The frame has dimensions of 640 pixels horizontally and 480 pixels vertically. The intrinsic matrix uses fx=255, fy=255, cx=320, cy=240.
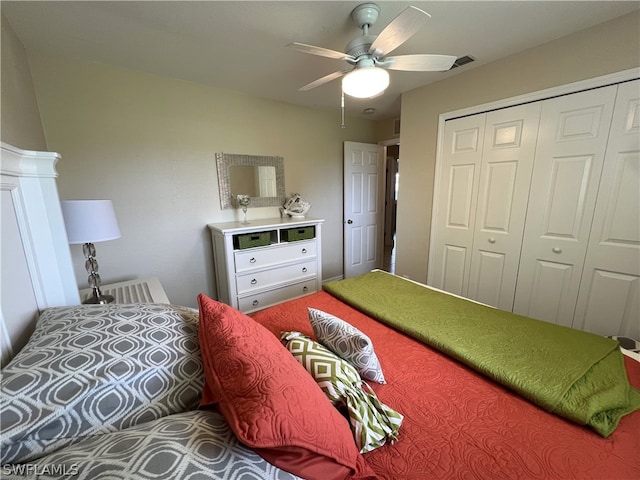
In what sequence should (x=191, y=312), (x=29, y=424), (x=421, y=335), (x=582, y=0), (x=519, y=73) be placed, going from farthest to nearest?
(x=519, y=73)
(x=582, y=0)
(x=421, y=335)
(x=191, y=312)
(x=29, y=424)

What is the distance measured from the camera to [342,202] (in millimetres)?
3705

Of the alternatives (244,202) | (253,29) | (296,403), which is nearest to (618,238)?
(296,403)

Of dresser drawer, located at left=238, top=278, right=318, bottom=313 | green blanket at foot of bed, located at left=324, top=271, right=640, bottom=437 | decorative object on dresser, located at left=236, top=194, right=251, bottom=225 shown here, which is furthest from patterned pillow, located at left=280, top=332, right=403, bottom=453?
decorative object on dresser, located at left=236, top=194, right=251, bottom=225

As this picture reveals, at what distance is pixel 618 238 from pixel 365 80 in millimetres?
2036

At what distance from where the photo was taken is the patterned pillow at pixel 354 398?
77 cm

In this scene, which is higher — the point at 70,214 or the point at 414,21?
the point at 414,21

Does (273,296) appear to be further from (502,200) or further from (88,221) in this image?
(502,200)

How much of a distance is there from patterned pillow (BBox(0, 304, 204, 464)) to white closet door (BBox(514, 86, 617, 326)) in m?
2.56

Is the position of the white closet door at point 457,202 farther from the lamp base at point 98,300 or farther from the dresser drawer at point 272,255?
the lamp base at point 98,300

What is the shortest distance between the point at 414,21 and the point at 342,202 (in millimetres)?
2619

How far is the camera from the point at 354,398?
32.8 inches

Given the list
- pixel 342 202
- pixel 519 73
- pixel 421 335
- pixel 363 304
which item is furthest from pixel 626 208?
pixel 342 202

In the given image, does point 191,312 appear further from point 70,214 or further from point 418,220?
point 418,220

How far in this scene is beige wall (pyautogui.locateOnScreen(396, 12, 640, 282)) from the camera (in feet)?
5.46
